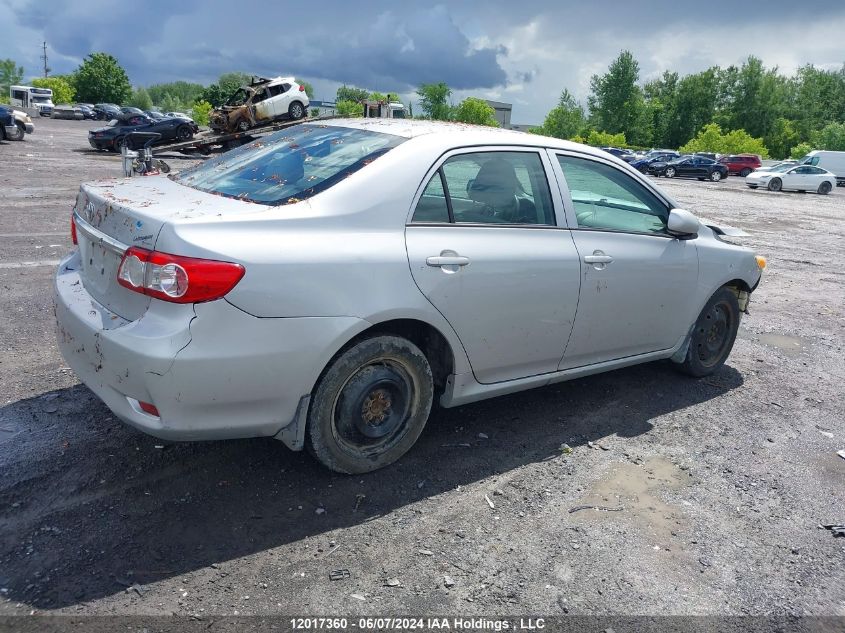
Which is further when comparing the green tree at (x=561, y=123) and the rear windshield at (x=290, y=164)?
the green tree at (x=561, y=123)

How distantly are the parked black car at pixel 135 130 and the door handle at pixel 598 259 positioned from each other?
2565cm

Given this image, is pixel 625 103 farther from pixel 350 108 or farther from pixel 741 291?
pixel 741 291

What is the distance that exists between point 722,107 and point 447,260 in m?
101

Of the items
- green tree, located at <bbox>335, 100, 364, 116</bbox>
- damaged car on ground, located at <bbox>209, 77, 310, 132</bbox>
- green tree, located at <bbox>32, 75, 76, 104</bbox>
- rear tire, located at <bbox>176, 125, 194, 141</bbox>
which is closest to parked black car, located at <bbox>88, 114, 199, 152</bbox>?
rear tire, located at <bbox>176, 125, 194, 141</bbox>

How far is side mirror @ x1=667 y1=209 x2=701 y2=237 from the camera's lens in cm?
452

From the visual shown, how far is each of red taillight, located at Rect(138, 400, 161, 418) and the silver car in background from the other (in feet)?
0.07

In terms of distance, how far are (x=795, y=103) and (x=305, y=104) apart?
8363 cm

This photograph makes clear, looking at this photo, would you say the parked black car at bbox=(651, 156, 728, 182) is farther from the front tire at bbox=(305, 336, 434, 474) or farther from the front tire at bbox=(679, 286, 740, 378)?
the front tire at bbox=(305, 336, 434, 474)

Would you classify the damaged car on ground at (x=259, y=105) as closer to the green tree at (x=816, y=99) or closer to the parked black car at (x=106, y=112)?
the parked black car at (x=106, y=112)

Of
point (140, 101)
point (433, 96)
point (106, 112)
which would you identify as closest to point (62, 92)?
point (140, 101)

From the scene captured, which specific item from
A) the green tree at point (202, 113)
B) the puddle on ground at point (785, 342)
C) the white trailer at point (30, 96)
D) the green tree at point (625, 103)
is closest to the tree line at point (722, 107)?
the green tree at point (625, 103)

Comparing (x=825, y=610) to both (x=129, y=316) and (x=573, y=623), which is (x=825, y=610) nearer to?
(x=573, y=623)

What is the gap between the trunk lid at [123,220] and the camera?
2934 mm

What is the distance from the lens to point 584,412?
454cm
